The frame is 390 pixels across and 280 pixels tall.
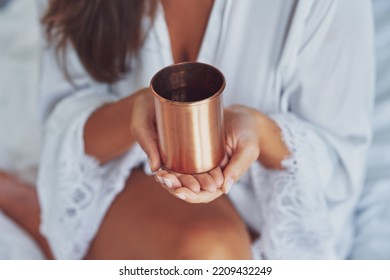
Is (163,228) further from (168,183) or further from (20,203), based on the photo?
(20,203)

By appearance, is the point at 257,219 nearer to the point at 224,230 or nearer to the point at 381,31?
the point at 224,230

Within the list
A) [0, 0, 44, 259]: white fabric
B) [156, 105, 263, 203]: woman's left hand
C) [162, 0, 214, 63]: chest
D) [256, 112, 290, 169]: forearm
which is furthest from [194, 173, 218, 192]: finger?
[0, 0, 44, 259]: white fabric

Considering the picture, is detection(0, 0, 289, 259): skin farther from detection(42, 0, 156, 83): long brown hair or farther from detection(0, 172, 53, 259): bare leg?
detection(0, 172, 53, 259): bare leg

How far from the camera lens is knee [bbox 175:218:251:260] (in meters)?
0.64

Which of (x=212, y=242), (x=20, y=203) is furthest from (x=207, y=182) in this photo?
(x=20, y=203)

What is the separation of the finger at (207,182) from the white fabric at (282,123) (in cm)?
17

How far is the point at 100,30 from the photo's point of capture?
30.2 inches


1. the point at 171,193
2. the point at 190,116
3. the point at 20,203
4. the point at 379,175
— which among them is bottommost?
the point at 20,203

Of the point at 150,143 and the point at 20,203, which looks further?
the point at 20,203

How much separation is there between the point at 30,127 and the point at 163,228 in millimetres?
430

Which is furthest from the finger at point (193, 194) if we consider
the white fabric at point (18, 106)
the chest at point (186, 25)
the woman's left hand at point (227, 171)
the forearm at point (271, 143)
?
the white fabric at point (18, 106)

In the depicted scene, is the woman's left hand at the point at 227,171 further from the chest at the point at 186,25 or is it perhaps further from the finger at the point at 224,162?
the chest at the point at 186,25

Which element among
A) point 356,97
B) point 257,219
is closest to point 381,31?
point 356,97
